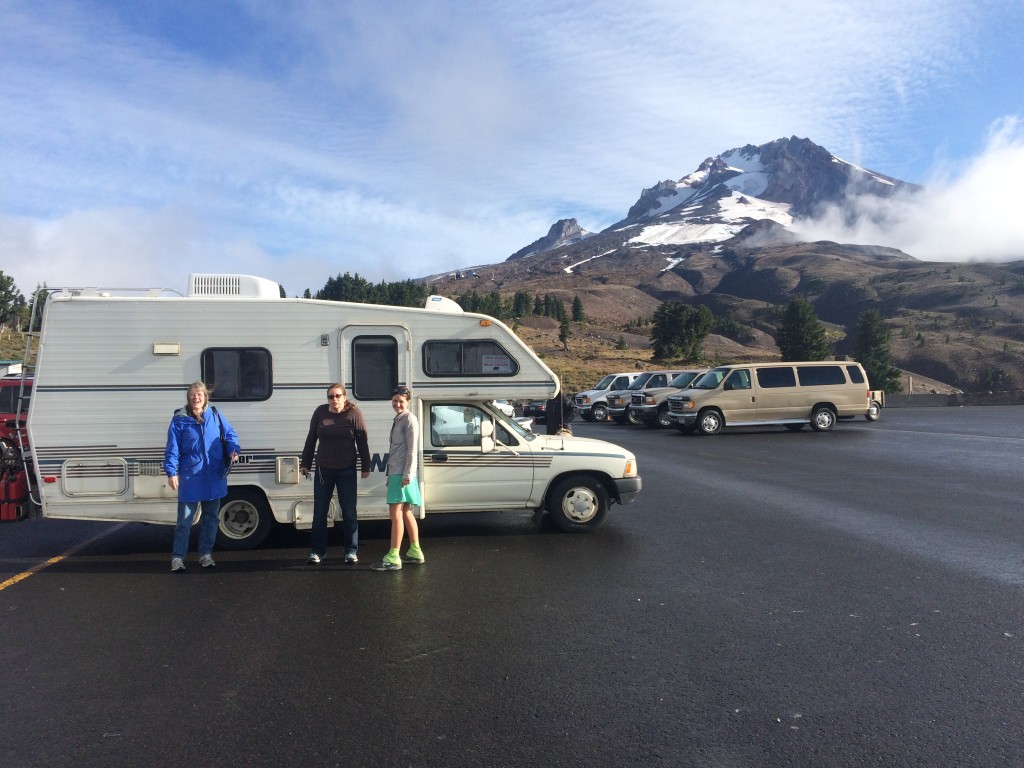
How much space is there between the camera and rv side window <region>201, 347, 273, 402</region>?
748 centimetres

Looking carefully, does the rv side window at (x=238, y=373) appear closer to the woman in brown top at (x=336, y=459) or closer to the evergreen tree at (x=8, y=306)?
the woman in brown top at (x=336, y=459)

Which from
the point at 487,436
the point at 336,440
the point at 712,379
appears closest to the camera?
the point at 336,440

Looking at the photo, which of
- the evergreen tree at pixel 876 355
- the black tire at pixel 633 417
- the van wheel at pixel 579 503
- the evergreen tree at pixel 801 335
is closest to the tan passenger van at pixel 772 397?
the black tire at pixel 633 417

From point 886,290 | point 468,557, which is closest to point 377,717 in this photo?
point 468,557

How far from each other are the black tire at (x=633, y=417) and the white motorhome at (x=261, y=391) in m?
18.5

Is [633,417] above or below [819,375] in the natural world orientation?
below

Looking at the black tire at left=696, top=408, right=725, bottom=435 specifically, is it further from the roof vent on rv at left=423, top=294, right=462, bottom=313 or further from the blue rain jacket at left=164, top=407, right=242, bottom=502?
the blue rain jacket at left=164, top=407, right=242, bottom=502

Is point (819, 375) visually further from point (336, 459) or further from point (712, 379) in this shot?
point (336, 459)

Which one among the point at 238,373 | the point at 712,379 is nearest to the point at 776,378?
the point at 712,379

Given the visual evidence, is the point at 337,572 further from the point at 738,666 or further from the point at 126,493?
the point at 738,666

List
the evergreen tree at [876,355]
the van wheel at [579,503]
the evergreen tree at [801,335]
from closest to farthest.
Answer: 1. the van wheel at [579,503]
2. the evergreen tree at [876,355]
3. the evergreen tree at [801,335]

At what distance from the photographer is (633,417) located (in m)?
26.8

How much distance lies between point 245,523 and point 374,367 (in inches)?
82.0

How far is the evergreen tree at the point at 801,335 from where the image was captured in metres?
70.6
